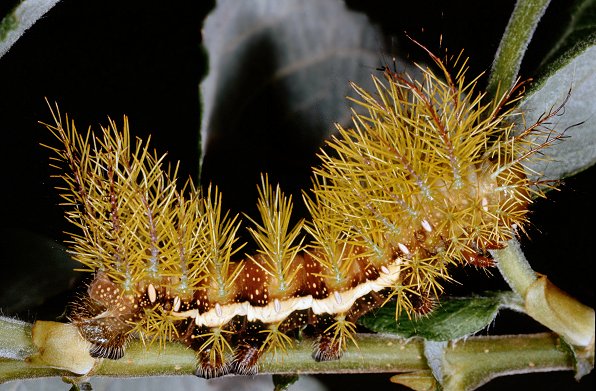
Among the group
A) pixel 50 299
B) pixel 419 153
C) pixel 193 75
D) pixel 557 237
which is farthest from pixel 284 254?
pixel 557 237

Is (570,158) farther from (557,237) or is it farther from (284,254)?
(284,254)

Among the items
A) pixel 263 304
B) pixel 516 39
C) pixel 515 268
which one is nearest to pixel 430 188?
pixel 515 268

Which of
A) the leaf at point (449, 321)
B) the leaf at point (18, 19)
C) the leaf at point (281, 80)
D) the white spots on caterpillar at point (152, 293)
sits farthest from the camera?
the leaf at point (281, 80)

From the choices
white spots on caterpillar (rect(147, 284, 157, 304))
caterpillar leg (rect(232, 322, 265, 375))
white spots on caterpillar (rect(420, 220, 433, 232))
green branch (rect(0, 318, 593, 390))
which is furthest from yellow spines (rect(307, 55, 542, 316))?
white spots on caterpillar (rect(147, 284, 157, 304))

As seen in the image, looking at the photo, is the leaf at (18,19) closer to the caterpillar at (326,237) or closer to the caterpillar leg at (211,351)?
the caterpillar at (326,237)

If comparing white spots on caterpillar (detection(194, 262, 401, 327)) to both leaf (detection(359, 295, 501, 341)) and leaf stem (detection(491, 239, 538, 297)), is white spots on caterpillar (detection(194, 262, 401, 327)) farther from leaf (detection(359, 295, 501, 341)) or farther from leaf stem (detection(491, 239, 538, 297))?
→ leaf stem (detection(491, 239, 538, 297))

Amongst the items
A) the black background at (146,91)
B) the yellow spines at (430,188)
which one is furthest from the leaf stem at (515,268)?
the black background at (146,91)

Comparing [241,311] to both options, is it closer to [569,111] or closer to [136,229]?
[136,229]
